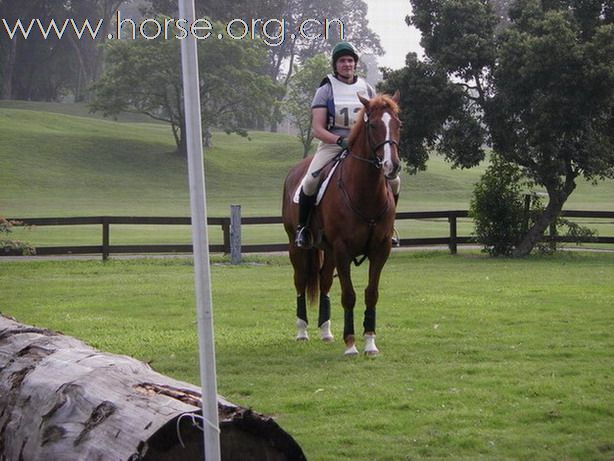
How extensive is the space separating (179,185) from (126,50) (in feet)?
27.6

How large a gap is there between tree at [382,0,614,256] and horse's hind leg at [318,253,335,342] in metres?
14.8

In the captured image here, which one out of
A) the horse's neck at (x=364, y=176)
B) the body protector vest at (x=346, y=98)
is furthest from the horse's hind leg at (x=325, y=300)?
the body protector vest at (x=346, y=98)

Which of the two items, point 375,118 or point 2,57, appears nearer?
point 375,118

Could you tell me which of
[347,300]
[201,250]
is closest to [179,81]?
[347,300]

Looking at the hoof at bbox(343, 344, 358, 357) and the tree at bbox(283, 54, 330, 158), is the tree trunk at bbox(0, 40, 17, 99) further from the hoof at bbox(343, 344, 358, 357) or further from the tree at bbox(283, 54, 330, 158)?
the hoof at bbox(343, 344, 358, 357)

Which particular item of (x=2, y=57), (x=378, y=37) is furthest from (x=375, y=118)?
(x=378, y=37)

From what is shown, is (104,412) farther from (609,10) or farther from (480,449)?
(609,10)

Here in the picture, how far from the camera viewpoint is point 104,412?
5.11 metres

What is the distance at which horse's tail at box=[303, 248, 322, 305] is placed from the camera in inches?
473

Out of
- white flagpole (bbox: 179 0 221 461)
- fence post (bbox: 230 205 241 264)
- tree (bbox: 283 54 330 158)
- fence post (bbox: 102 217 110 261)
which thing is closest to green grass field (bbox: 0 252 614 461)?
white flagpole (bbox: 179 0 221 461)

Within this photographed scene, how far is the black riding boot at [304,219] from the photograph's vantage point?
11.4 meters

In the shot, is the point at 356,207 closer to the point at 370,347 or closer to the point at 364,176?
the point at 364,176

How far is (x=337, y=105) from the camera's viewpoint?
10930 mm

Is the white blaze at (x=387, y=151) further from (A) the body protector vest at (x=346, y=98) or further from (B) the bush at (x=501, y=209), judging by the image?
(B) the bush at (x=501, y=209)
